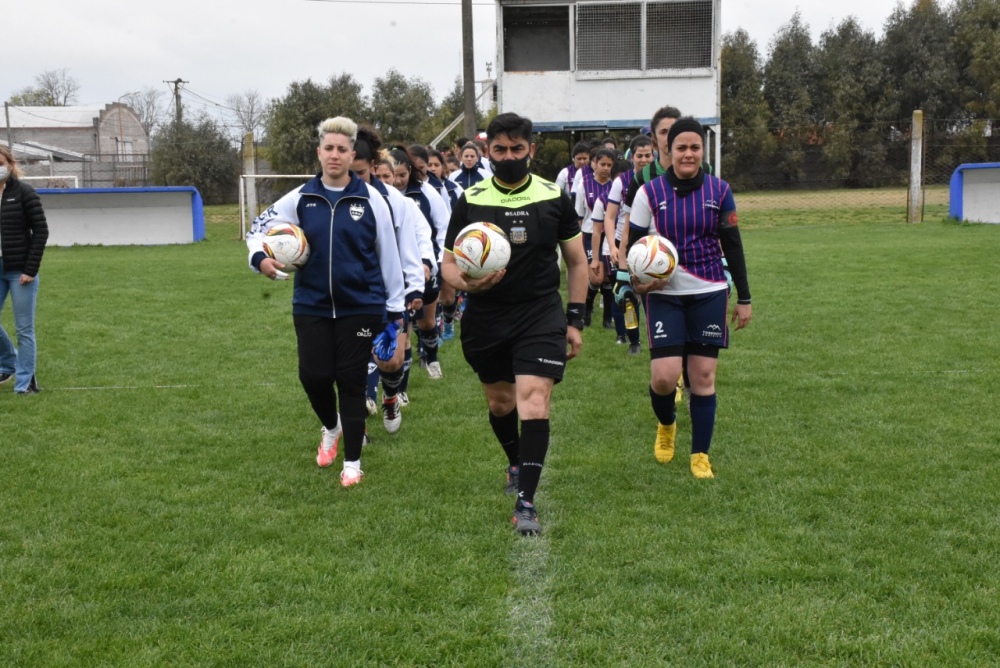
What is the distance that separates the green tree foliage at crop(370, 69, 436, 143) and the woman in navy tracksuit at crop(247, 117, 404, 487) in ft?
121

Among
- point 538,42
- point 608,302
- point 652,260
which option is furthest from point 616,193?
point 538,42

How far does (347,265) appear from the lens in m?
5.58

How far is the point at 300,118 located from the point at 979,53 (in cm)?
2895

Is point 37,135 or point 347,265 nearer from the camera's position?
point 347,265

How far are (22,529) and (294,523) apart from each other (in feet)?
4.34

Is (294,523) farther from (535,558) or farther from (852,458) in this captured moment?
(852,458)

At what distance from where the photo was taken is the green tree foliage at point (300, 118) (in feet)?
128

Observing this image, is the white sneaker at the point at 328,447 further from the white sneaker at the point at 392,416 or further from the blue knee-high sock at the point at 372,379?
the blue knee-high sock at the point at 372,379

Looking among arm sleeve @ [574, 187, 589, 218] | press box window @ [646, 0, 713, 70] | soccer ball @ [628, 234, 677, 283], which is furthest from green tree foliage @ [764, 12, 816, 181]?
soccer ball @ [628, 234, 677, 283]

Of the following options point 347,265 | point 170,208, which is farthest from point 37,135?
point 347,265

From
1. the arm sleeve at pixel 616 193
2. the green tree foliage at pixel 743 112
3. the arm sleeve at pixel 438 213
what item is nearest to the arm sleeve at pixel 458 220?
the arm sleeve at pixel 438 213

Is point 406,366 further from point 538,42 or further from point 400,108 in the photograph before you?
point 400,108

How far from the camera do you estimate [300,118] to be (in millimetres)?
39250

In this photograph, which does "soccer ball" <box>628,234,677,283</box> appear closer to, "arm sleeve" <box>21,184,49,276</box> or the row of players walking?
the row of players walking
